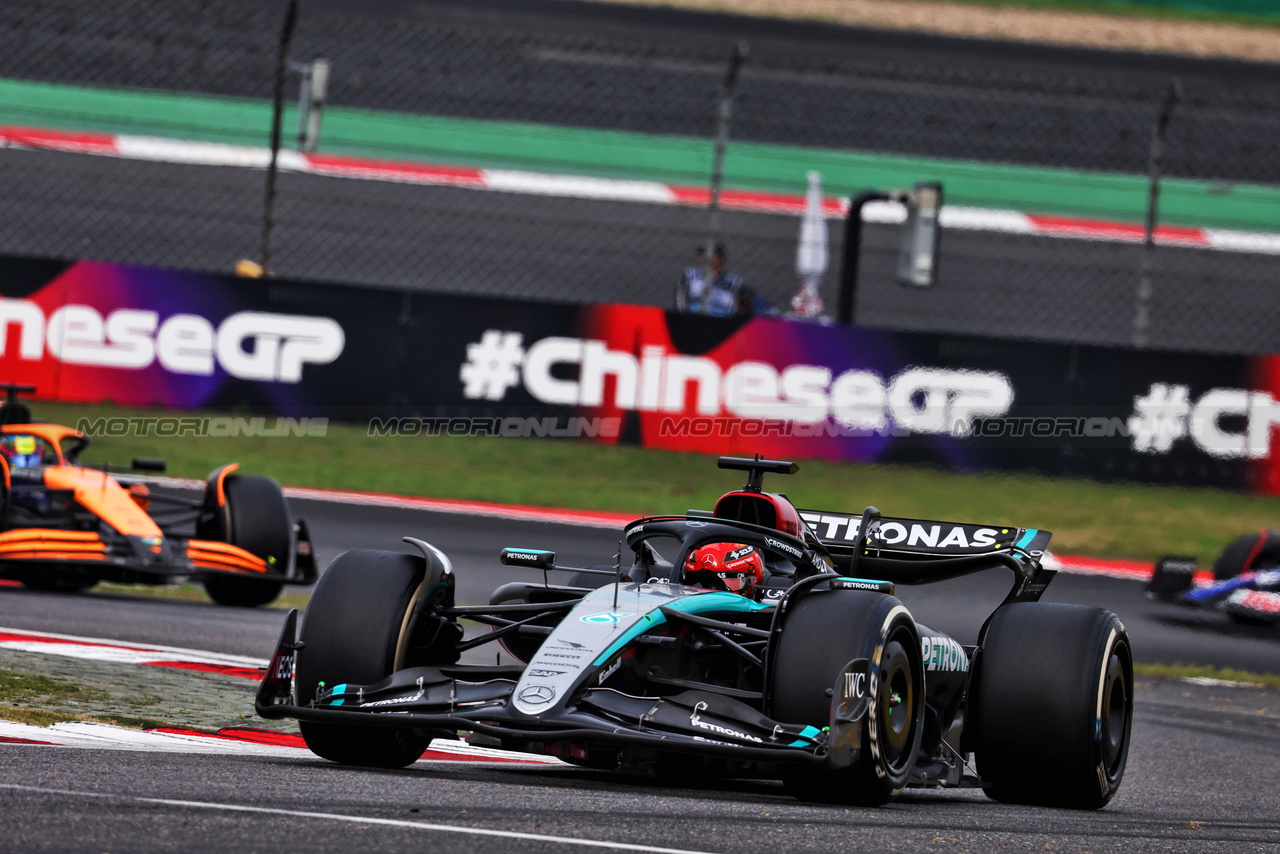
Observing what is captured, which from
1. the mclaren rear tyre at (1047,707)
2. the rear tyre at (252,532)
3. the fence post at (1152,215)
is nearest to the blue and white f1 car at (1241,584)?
the fence post at (1152,215)

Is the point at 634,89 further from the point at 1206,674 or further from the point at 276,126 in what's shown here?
the point at 1206,674

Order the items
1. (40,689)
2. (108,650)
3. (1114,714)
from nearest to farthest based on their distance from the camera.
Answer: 1. (1114,714)
2. (40,689)
3. (108,650)

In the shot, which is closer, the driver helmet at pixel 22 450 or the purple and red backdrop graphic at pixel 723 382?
the driver helmet at pixel 22 450

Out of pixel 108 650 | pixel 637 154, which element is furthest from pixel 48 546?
pixel 637 154

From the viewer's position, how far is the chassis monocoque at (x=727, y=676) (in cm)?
556

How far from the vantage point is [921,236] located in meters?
16.3

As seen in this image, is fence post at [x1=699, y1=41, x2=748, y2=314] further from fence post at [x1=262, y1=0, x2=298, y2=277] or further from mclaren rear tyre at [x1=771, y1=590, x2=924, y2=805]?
mclaren rear tyre at [x1=771, y1=590, x2=924, y2=805]

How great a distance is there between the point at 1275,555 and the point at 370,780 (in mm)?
8900

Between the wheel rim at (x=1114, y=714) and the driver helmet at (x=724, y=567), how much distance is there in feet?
4.21

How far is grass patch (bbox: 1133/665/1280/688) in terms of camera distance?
11.5 metres

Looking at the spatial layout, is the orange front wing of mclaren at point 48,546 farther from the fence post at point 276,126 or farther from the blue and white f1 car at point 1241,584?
the blue and white f1 car at point 1241,584

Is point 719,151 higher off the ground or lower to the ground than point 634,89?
lower
